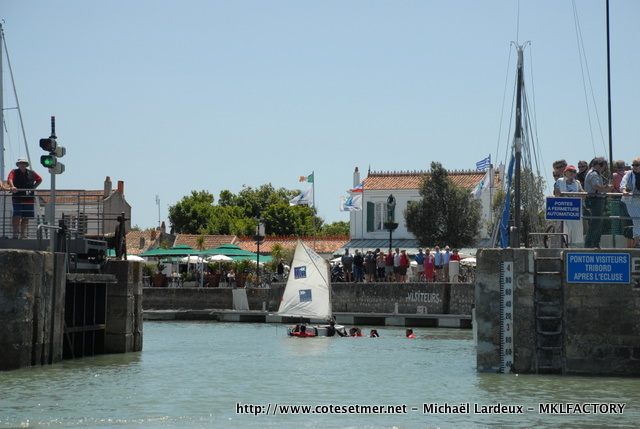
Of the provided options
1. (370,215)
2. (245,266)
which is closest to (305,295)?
(245,266)

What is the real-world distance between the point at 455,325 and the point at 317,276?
25.2 feet

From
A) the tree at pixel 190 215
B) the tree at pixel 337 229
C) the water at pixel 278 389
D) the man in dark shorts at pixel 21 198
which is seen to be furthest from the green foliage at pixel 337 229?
the man in dark shorts at pixel 21 198

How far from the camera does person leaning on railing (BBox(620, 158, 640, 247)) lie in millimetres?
21156

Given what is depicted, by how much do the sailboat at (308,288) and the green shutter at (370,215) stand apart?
3023 centimetres

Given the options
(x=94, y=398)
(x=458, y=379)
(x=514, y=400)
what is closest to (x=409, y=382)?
(x=458, y=379)

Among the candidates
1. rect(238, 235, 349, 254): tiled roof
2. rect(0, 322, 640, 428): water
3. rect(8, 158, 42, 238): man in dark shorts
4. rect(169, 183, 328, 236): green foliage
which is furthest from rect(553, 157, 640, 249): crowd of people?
rect(169, 183, 328, 236): green foliage

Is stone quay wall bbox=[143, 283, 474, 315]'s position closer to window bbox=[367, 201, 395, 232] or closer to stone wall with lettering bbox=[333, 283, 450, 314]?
stone wall with lettering bbox=[333, 283, 450, 314]

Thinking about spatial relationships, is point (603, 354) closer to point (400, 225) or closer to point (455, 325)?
point (455, 325)

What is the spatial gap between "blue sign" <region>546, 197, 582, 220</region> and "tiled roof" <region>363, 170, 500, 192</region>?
47.6 metres

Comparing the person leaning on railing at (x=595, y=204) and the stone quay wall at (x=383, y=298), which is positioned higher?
the person leaning on railing at (x=595, y=204)

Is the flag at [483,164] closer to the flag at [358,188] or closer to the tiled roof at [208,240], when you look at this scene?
the flag at [358,188]

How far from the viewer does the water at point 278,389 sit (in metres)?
17.4

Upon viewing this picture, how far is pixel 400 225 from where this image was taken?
69.9m

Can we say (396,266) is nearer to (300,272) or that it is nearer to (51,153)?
(300,272)
